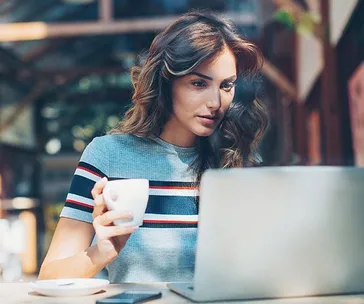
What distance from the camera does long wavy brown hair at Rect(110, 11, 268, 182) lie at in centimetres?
151

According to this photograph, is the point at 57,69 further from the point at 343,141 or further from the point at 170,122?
the point at 170,122

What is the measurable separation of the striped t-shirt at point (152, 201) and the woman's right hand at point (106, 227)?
198mm

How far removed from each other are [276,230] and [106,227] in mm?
301

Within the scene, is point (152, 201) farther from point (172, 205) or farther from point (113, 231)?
point (113, 231)

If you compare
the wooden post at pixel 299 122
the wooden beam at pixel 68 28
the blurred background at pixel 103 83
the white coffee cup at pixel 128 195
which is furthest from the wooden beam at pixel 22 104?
the white coffee cup at pixel 128 195

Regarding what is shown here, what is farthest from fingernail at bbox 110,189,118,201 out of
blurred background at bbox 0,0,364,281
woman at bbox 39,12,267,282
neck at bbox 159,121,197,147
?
blurred background at bbox 0,0,364,281

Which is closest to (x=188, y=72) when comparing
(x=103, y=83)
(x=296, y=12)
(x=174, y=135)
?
(x=174, y=135)

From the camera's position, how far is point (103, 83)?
35.4ft

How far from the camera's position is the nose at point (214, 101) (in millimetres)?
1462

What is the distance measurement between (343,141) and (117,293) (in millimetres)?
3700

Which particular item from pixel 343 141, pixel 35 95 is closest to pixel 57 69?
pixel 35 95

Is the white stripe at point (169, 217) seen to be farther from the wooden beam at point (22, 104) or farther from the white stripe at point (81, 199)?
the wooden beam at point (22, 104)

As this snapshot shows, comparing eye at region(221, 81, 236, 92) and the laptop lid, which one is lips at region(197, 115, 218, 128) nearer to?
eye at region(221, 81, 236, 92)

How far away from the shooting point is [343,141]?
15.2 feet
